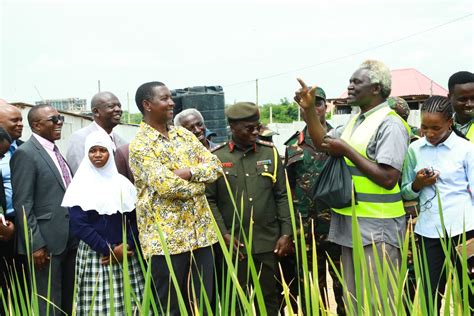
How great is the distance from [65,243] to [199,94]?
18.5 ft

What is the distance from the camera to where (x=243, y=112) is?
11.0 ft

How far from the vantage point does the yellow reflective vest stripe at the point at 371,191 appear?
278 centimetres

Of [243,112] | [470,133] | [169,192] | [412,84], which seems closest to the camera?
[169,192]

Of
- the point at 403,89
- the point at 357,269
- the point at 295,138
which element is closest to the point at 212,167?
the point at 295,138

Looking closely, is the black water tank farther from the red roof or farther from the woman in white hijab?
the red roof

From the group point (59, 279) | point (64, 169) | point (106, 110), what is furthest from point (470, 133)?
point (106, 110)

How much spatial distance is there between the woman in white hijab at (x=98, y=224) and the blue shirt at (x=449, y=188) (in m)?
1.70

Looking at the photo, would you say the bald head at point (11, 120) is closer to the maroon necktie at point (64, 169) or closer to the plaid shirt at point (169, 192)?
the maroon necktie at point (64, 169)

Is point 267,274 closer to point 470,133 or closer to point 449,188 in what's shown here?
point 449,188

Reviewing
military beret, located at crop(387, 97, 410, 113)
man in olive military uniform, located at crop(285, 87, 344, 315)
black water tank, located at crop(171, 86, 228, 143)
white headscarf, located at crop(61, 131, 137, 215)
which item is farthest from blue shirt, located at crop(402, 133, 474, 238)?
black water tank, located at crop(171, 86, 228, 143)

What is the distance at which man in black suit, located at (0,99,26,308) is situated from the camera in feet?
11.0

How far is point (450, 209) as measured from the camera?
2824 mm

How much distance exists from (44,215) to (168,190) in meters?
1.05

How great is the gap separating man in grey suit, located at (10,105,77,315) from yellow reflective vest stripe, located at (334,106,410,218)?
1.90 m
